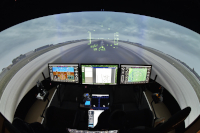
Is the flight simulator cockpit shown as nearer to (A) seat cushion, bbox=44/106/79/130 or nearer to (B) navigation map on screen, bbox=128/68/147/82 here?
(B) navigation map on screen, bbox=128/68/147/82

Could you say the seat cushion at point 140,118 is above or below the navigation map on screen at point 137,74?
below

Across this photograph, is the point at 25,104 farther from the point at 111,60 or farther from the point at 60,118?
the point at 111,60

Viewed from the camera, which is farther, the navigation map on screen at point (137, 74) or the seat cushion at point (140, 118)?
the navigation map on screen at point (137, 74)

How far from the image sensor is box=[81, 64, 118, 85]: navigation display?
1868 millimetres

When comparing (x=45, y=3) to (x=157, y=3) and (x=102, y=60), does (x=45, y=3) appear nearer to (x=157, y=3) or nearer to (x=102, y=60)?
(x=157, y=3)

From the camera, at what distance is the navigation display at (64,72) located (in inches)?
74.8

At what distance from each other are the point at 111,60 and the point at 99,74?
2545 millimetres

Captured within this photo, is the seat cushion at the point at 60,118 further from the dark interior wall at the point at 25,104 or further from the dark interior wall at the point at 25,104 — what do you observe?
the dark interior wall at the point at 25,104

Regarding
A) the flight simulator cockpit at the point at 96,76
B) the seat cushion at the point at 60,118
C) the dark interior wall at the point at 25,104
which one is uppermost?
the flight simulator cockpit at the point at 96,76

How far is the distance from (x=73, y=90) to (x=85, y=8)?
164 cm

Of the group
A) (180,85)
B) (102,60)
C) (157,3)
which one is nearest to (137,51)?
(102,60)

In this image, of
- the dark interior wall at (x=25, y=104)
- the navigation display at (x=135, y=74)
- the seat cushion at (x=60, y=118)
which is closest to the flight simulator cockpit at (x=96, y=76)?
the navigation display at (x=135, y=74)

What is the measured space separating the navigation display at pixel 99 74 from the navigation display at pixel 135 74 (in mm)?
141

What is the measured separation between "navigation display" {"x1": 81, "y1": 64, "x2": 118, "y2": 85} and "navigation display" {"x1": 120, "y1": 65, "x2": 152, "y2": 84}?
0.14m
